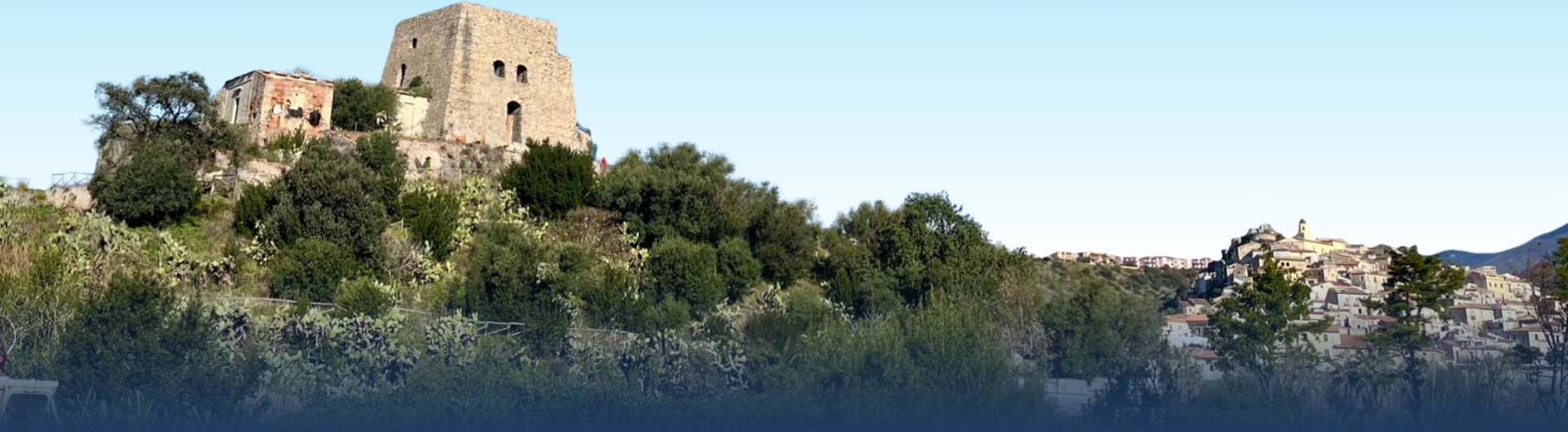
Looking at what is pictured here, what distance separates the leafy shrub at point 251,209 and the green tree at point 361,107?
641cm

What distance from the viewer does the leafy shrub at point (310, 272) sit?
89.0ft

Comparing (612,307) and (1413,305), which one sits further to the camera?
(1413,305)

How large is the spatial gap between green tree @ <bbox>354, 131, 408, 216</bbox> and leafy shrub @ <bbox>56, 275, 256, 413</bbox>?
24.0 ft

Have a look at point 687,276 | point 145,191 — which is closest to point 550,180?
point 687,276

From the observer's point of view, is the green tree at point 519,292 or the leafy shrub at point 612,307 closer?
the green tree at point 519,292

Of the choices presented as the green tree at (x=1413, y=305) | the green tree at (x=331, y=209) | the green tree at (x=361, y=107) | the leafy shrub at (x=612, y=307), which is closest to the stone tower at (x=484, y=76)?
the green tree at (x=361, y=107)

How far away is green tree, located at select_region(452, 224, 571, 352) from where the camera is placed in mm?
27531

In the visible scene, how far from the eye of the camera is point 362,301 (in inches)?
1034

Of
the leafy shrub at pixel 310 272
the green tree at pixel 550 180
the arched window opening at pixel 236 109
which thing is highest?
the arched window opening at pixel 236 109

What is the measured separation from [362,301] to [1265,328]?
18.0m

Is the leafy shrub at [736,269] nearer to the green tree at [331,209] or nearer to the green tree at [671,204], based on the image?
the green tree at [671,204]

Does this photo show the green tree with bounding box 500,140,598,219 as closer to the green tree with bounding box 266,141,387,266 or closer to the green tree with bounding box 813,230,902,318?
the green tree with bounding box 266,141,387,266

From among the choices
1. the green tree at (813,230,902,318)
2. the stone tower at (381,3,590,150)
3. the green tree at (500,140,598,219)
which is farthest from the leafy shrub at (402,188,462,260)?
the green tree at (813,230,902,318)

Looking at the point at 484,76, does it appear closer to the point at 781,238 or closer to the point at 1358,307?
the point at 781,238
